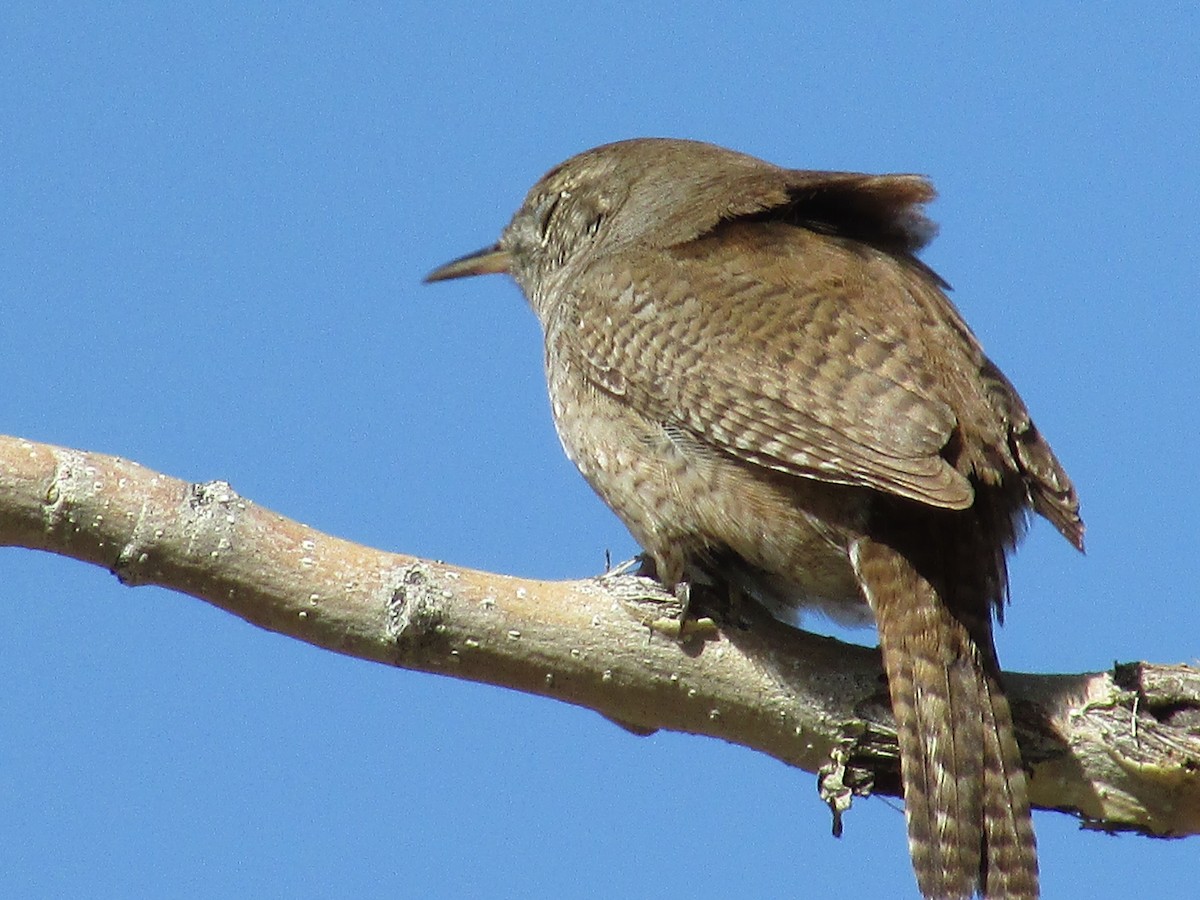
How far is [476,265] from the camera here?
6078 millimetres

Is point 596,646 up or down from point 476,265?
down

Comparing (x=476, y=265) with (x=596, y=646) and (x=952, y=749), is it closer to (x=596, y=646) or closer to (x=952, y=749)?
(x=596, y=646)

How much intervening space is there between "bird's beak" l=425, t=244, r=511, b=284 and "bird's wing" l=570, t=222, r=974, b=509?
1166mm

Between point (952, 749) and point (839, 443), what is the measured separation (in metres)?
0.75

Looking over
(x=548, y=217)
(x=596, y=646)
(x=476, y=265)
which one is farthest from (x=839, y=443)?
(x=476, y=265)

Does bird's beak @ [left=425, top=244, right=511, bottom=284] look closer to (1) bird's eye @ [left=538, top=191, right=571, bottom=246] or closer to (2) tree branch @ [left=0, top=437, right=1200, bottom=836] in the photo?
(1) bird's eye @ [left=538, top=191, right=571, bottom=246]

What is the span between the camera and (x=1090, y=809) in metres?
3.84

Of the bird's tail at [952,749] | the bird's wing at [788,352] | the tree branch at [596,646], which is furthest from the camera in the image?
the bird's wing at [788,352]

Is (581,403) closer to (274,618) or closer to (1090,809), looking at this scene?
(274,618)

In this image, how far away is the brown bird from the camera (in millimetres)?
3623

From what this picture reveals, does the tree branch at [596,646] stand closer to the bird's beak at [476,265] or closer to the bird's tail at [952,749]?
the bird's tail at [952,749]

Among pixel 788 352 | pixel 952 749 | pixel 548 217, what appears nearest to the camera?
pixel 952 749

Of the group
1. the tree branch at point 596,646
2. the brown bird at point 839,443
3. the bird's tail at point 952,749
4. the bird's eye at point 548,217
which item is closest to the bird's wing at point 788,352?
the brown bird at point 839,443

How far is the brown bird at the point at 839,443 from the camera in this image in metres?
3.62
